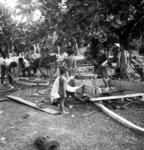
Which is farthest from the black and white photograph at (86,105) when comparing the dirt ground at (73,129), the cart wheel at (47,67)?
the cart wheel at (47,67)

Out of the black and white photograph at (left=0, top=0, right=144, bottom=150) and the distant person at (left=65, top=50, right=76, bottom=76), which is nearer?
the black and white photograph at (left=0, top=0, right=144, bottom=150)

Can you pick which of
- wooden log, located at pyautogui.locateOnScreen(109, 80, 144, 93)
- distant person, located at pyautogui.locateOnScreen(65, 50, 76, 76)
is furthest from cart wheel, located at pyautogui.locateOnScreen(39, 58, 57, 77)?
wooden log, located at pyautogui.locateOnScreen(109, 80, 144, 93)

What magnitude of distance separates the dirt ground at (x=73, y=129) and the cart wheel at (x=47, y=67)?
4912mm

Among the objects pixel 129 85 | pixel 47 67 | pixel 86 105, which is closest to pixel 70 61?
pixel 47 67

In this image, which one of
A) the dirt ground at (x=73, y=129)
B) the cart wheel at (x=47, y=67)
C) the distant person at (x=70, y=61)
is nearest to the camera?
the dirt ground at (x=73, y=129)

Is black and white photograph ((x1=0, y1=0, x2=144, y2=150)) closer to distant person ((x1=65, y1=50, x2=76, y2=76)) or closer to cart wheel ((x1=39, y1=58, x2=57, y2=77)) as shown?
distant person ((x1=65, y1=50, x2=76, y2=76))

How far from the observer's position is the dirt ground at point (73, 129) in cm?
318

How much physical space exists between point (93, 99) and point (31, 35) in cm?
1150

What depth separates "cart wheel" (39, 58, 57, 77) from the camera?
1012 cm

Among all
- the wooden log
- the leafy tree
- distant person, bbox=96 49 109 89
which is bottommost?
the wooden log

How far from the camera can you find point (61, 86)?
4926 millimetres

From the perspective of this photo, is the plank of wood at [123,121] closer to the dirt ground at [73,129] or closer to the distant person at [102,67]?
the dirt ground at [73,129]

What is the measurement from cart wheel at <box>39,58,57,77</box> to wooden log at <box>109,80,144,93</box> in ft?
14.6

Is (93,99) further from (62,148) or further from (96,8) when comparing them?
(96,8)
